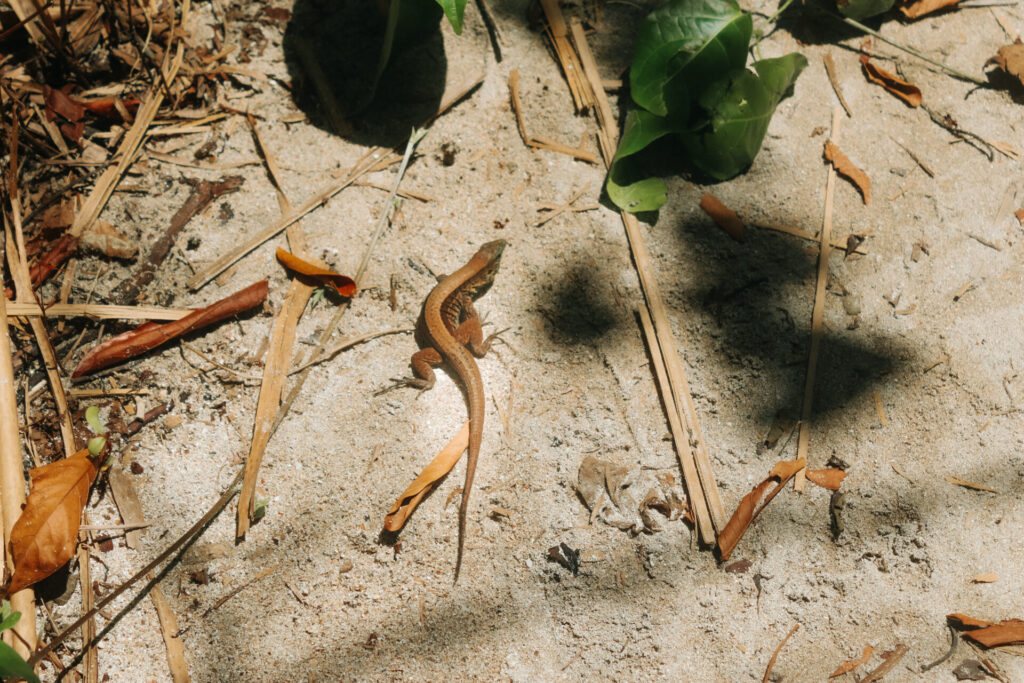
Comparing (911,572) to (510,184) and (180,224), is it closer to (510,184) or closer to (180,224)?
(510,184)

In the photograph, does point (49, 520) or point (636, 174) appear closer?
point (49, 520)

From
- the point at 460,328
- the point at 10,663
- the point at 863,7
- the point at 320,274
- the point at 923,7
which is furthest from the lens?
the point at 923,7

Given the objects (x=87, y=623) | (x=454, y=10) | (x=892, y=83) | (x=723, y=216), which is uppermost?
(x=454, y=10)

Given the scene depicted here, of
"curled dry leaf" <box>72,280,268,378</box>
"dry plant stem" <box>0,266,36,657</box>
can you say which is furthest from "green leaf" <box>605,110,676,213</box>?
"dry plant stem" <box>0,266,36,657</box>

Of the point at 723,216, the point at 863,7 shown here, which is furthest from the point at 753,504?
the point at 863,7

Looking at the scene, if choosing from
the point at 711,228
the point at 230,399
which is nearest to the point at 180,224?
the point at 230,399

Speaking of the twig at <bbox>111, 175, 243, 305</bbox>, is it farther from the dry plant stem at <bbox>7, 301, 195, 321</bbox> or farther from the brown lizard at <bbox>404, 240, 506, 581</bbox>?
the brown lizard at <bbox>404, 240, 506, 581</bbox>

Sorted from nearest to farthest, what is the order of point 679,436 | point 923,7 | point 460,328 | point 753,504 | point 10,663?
point 10,663 → point 753,504 → point 679,436 → point 460,328 → point 923,7

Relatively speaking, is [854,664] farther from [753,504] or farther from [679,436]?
[679,436]
